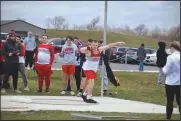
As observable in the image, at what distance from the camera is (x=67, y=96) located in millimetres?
12625

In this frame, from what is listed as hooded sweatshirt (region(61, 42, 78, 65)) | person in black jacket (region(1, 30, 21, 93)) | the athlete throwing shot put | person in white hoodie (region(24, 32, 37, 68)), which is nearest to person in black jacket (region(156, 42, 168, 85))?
hooded sweatshirt (region(61, 42, 78, 65))

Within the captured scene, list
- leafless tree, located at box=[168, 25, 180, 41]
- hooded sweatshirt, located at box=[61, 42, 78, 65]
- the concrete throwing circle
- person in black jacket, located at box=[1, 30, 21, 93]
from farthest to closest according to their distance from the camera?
hooded sweatshirt, located at box=[61, 42, 78, 65] → person in black jacket, located at box=[1, 30, 21, 93] → the concrete throwing circle → leafless tree, located at box=[168, 25, 180, 41]

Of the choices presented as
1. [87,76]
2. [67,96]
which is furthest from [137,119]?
[67,96]

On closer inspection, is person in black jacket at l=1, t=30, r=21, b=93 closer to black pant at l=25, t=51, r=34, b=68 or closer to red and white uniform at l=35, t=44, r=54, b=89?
red and white uniform at l=35, t=44, r=54, b=89

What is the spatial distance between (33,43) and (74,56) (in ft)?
19.2

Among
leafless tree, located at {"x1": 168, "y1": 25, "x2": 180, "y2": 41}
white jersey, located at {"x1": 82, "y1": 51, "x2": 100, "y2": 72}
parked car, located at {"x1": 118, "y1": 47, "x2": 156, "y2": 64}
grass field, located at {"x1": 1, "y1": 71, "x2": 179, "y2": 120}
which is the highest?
leafless tree, located at {"x1": 168, "y1": 25, "x2": 180, "y2": 41}

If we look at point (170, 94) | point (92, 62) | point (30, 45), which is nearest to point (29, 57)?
point (30, 45)

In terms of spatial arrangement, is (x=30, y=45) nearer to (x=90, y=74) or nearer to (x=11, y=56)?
(x=11, y=56)

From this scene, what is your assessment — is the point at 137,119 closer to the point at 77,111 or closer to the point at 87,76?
the point at 77,111

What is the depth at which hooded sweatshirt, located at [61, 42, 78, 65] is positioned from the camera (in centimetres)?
1312

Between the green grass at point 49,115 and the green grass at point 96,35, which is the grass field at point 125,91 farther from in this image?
the green grass at point 96,35

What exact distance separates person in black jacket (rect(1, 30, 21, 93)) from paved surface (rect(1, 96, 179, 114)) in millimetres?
1348

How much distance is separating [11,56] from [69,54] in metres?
1.73

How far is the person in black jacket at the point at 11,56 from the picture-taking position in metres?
12.7
